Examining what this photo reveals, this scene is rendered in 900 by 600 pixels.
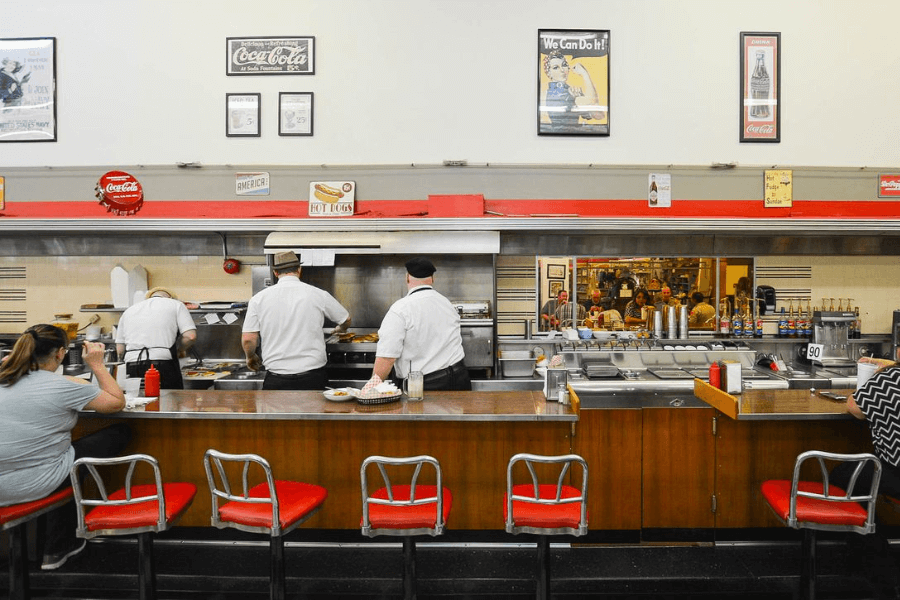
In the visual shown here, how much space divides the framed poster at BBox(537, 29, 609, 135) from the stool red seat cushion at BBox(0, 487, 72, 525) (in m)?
4.60

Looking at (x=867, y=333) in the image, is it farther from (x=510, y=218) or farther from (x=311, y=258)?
(x=311, y=258)

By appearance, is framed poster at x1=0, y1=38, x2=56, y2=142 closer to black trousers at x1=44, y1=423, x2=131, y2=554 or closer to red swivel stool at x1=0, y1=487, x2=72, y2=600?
black trousers at x1=44, y1=423, x2=131, y2=554

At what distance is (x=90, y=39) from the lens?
5484 mm

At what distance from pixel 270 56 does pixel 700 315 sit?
16.4 ft

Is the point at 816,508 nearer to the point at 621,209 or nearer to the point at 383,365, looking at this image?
the point at 383,365

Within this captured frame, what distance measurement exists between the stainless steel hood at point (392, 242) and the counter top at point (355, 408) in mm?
1704

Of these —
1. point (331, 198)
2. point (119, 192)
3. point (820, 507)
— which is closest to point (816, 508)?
point (820, 507)

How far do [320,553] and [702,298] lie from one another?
14.2 ft

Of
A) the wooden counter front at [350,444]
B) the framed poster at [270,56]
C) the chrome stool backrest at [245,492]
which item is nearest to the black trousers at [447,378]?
the wooden counter front at [350,444]

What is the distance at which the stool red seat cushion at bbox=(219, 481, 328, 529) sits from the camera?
2.36 meters

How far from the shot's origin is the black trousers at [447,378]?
3.77 m

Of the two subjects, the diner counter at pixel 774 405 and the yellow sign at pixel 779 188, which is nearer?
the diner counter at pixel 774 405

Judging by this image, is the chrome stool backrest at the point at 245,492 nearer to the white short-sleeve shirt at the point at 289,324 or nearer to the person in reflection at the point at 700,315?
the white short-sleeve shirt at the point at 289,324

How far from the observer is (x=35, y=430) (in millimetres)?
2508
